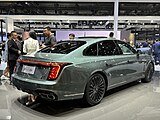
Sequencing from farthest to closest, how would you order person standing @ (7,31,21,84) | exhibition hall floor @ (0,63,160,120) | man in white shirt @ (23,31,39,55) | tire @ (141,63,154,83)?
tire @ (141,63,154,83), person standing @ (7,31,21,84), man in white shirt @ (23,31,39,55), exhibition hall floor @ (0,63,160,120)

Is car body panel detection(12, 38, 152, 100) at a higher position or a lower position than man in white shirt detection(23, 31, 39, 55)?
lower

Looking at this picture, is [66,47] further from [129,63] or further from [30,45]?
[129,63]

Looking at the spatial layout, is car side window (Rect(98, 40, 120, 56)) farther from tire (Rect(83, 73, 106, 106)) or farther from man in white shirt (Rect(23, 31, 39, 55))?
man in white shirt (Rect(23, 31, 39, 55))

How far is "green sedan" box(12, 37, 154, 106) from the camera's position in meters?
2.85

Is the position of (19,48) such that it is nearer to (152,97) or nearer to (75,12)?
(152,97)

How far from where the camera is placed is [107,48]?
12.6 ft

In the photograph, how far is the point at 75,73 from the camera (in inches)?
117

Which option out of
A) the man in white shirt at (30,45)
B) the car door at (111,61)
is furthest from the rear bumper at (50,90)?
the man in white shirt at (30,45)

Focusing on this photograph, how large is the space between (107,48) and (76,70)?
1.11 metres

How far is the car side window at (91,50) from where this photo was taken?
11.0 feet

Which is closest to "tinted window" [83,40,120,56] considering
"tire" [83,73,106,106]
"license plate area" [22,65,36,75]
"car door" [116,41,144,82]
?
"car door" [116,41,144,82]

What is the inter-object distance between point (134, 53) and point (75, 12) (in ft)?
30.7

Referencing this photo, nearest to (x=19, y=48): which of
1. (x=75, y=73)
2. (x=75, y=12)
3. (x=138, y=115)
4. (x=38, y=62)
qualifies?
(x=38, y=62)

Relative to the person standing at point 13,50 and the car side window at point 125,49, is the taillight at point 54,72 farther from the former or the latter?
the person standing at point 13,50
